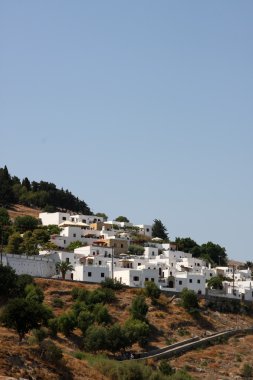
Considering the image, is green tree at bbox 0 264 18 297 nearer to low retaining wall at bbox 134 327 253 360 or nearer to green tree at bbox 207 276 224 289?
low retaining wall at bbox 134 327 253 360

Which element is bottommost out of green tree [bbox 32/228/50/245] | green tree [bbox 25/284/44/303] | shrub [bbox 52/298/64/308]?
shrub [bbox 52/298/64/308]

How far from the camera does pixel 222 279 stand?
91.4 meters

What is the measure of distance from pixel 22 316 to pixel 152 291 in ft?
86.3

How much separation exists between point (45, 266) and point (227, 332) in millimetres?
19424

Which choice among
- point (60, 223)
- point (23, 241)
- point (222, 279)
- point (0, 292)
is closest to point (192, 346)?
point (0, 292)

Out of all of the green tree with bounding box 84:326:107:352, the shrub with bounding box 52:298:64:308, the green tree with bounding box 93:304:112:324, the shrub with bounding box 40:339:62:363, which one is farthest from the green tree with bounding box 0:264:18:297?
the shrub with bounding box 40:339:62:363

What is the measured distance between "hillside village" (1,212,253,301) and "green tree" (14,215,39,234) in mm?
3833

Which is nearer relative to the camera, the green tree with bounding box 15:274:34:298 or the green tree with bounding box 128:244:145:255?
the green tree with bounding box 15:274:34:298

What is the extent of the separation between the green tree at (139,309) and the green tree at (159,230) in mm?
50619

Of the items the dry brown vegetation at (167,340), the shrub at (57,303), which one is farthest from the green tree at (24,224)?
the shrub at (57,303)

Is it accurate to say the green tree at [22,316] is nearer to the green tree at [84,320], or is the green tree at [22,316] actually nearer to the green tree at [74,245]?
the green tree at [84,320]

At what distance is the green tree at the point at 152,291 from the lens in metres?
76.2

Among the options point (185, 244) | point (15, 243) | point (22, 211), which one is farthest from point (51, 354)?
point (22, 211)

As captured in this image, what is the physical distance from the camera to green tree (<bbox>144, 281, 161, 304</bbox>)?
76.2 meters
